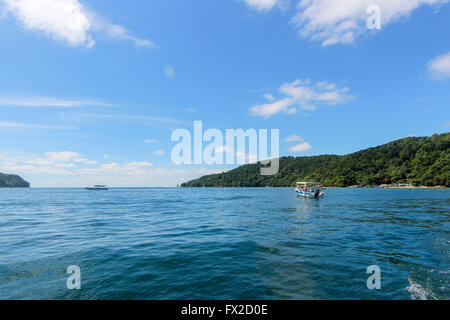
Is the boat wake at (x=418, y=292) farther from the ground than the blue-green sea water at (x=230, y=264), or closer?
farther from the ground

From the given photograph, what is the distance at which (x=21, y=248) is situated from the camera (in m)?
16.4

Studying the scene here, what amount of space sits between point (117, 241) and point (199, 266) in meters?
9.76

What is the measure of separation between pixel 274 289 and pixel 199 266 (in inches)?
183

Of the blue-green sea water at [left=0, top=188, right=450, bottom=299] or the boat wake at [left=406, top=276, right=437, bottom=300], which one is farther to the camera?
the blue-green sea water at [left=0, top=188, right=450, bottom=299]

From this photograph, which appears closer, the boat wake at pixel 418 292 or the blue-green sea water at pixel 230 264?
the boat wake at pixel 418 292

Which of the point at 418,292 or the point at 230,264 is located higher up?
the point at 418,292

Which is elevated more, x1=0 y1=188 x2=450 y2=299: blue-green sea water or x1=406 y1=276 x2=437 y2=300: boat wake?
x1=406 y1=276 x2=437 y2=300: boat wake

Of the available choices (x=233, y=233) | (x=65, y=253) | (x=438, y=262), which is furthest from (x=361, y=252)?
(x=65, y=253)

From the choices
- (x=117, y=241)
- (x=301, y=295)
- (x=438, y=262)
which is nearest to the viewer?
(x=301, y=295)

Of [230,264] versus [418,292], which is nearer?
[418,292]

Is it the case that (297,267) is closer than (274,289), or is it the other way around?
(274,289)
